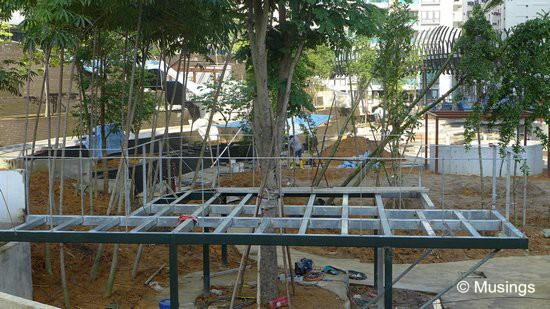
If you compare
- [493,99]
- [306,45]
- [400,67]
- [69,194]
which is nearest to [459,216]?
[306,45]

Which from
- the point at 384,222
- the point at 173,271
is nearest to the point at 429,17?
the point at 384,222

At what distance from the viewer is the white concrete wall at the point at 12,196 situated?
33.9ft

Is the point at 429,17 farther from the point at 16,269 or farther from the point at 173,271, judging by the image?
the point at 173,271

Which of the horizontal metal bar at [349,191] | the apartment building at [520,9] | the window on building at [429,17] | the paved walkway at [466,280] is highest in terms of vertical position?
the window on building at [429,17]

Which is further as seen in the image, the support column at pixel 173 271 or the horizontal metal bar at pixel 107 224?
the horizontal metal bar at pixel 107 224

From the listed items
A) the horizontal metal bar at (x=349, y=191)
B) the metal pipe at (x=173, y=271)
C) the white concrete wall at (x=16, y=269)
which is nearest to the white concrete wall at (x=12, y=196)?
the white concrete wall at (x=16, y=269)

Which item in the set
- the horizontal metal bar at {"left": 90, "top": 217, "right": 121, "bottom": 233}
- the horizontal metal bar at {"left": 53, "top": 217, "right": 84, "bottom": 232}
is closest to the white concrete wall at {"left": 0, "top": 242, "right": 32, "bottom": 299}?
the horizontal metal bar at {"left": 53, "top": 217, "right": 84, "bottom": 232}

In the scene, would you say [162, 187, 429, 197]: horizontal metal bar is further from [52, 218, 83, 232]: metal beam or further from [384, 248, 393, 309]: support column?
[384, 248, 393, 309]: support column

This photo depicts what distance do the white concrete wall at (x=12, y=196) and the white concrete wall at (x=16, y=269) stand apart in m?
0.54

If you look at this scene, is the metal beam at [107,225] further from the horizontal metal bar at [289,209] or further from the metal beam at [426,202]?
the metal beam at [426,202]

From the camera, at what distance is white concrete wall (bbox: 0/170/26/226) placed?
10344mm

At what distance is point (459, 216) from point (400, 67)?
7568 millimetres

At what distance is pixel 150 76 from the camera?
792 inches

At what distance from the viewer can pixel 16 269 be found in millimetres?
10844
